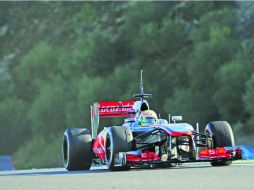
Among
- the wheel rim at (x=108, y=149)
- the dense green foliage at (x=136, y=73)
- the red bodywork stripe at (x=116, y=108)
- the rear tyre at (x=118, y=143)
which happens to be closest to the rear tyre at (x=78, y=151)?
the wheel rim at (x=108, y=149)

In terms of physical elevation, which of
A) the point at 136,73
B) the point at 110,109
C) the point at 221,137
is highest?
the point at 136,73

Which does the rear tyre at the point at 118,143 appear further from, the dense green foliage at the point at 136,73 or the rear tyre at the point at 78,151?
the dense green foliage at the point at 136,73

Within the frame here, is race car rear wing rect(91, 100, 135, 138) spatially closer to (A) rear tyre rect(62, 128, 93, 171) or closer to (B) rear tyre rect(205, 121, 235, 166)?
(A) rear tyre rect(62, 128, 93, 171)

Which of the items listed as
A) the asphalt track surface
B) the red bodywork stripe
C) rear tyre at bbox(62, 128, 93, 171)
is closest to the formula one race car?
rear tyre at bbox(62, 128, 93, 171)

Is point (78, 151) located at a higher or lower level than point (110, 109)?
lower

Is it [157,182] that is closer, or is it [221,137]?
[157,182]

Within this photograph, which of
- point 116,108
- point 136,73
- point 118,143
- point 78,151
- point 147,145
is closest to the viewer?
point 118,143

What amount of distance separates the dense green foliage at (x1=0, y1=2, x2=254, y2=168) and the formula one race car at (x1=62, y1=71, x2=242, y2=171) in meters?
35.6

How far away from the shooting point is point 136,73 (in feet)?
234

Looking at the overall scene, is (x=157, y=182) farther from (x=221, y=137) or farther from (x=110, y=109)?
(x=110, y=109)

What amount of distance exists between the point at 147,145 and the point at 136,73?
50.0 m

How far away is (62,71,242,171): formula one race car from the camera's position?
68.0ft

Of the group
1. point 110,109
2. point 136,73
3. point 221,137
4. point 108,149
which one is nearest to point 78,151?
point 108,149

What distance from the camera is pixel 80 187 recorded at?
47.4ft
